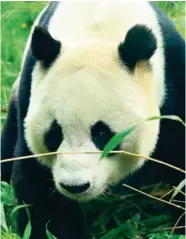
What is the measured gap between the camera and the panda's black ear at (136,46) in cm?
289

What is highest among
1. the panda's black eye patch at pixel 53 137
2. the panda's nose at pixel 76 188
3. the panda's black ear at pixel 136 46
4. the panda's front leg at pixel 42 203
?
the panda's black ear at pixel 136 46

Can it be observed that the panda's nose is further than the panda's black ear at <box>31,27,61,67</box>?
No

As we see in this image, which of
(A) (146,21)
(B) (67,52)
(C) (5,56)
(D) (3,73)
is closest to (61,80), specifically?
(B) (67,52)

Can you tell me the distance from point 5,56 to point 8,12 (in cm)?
44

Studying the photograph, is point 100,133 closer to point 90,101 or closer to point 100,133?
point 100,133

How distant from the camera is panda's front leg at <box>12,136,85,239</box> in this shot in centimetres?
335

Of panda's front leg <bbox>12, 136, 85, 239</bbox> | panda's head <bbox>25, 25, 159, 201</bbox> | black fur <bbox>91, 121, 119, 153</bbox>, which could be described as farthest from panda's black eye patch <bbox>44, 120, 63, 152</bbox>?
panda's front leg <bbox>12, 136, 85, 239</bbox>

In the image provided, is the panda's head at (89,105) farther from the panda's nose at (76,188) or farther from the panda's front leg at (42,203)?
the panda's front leg at (42,203)

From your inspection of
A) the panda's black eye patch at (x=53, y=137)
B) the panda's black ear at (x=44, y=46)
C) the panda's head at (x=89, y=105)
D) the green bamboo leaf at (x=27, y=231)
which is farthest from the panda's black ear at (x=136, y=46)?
the green bamboo leaf at (x=27, y=231)

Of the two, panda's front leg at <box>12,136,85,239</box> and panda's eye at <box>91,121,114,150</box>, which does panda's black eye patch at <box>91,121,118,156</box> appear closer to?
panda's eye at <box>91,121,114,150</box>

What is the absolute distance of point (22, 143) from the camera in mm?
3361

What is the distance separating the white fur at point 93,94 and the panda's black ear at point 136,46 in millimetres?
39

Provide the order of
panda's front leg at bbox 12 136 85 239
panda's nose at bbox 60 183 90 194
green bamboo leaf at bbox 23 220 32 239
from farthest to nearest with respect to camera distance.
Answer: panda's front leg at bbox 12 136 85 239
green bamboo leaf at bbox 23 220 32 239
panda's nose at bbox 60 183 90 194

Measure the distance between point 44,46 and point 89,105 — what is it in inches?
13.9
